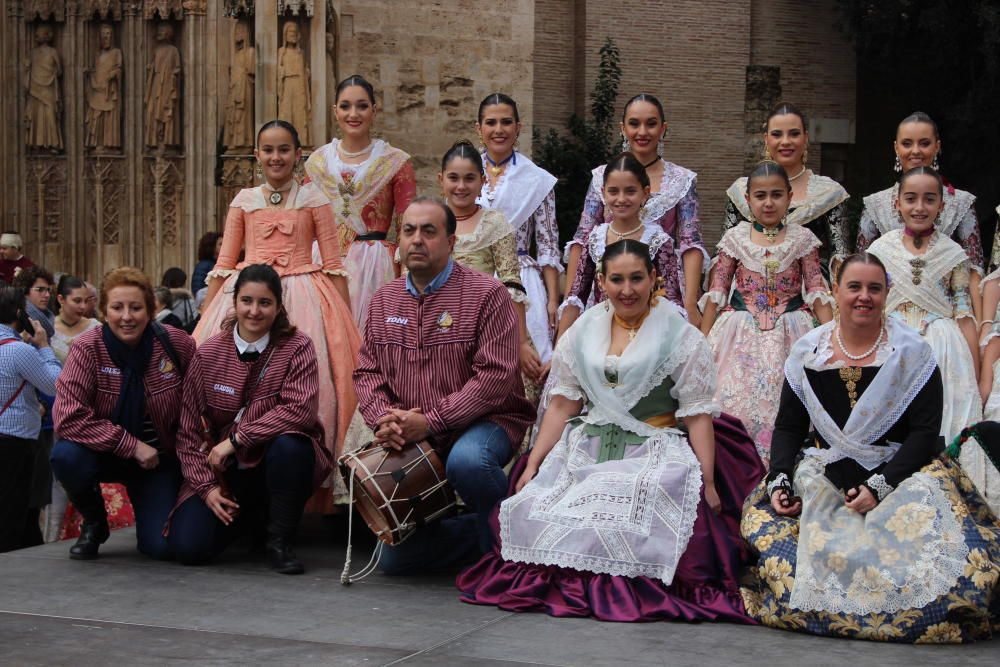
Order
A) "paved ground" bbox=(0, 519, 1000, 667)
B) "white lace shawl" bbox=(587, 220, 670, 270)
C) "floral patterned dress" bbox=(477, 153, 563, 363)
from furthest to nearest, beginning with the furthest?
"floral patterned dress" bbox=(477, 153, 563, 363)
"white lace shawl" bbox=(587, 220, 670, 270)
"paved ground" bbox=(0, 519, 1000, 667)

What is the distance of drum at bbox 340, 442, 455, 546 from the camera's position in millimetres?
6051

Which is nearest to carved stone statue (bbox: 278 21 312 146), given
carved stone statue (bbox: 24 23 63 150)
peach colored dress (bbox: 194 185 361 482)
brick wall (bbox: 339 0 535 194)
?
brick wall (bbox: 339 0 535 194)

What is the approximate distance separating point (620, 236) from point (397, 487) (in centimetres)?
201

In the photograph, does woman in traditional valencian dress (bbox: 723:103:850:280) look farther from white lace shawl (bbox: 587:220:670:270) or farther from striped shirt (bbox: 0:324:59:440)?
striped shirt (bbox: 0:324:59:440)

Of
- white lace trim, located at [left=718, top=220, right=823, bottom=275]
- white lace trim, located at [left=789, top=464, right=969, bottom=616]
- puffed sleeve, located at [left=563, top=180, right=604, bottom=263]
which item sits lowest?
white lace trim, located at [left=789, top=464, right=969, bottom=616]

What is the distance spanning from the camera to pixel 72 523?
8.80m

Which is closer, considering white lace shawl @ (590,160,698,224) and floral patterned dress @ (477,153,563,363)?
white lace shawl @ (590,160,698,224)

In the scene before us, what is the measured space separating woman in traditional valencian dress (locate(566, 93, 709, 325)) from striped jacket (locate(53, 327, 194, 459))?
2151 mm

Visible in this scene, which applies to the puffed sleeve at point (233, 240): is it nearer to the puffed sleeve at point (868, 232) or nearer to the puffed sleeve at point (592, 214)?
the puffed sleeve at point (592, 214)

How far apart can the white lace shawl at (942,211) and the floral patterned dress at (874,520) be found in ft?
6.57

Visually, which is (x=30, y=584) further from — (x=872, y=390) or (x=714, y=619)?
(x=872, y=390)

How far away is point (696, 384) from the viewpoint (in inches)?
237

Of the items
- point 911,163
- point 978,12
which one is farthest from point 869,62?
point 911,163

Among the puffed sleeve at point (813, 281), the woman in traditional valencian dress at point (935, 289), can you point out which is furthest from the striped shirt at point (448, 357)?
the woman in traditional valencian dress at point (935, 289)
